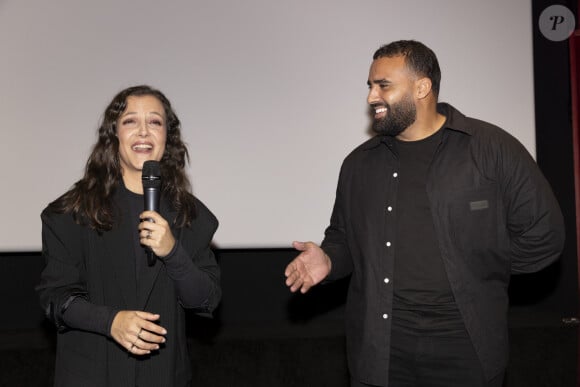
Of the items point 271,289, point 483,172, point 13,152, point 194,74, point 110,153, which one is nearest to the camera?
point 110,153

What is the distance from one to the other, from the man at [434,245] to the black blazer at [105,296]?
0.47 metres

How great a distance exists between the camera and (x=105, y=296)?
5.48 feet

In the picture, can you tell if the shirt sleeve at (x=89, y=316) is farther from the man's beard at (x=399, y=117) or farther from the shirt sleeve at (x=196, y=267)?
the man's beard at (x=399, y=117)

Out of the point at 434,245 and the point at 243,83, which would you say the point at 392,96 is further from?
the point at 243,83

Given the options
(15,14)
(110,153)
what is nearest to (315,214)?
(110,153)

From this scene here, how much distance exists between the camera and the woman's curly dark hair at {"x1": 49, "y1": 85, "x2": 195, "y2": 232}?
1701 millimetres

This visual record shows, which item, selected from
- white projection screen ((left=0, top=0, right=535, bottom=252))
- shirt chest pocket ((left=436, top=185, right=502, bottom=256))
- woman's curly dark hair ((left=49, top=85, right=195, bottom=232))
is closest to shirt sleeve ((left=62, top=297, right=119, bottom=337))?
woman's curly dark hair ((left=49, top=85, right=195, bottom=232))

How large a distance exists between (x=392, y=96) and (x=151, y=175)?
3.21ft

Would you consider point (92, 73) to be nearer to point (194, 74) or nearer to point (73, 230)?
point (194, 74)

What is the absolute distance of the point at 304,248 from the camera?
2070mm

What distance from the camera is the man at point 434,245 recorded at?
6.27 feet

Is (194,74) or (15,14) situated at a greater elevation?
(15,14)

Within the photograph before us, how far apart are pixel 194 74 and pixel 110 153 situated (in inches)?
50.2

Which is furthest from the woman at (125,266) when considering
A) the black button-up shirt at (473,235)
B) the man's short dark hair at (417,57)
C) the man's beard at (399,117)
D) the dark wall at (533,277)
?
the dark wall at (533,277)
